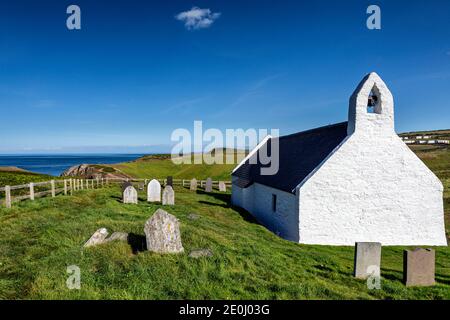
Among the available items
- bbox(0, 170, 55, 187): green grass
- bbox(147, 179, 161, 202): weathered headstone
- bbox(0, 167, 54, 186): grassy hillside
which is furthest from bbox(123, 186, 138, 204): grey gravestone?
bbox(0, 167, 54, 186): grassy hillside

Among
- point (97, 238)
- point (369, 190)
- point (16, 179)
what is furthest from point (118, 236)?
point (16, 179)

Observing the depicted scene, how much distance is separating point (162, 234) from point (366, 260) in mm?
6656

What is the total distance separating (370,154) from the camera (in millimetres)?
16797

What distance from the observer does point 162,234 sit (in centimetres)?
927

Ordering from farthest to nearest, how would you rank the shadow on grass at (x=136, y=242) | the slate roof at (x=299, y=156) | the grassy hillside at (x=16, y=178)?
the grassy hillside at (x=16, y=178), the slate roof at (x=299, y=156), the shadow on grass at (x=136, y=242)

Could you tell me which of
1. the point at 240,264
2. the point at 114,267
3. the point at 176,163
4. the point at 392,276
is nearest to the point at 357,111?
the point at 392,276

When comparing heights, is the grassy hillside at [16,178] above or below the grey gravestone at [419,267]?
above

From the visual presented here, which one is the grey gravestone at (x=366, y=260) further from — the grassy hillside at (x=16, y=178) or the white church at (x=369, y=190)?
the grassy hillside at (x=16, y=178)

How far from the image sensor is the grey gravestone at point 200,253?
9.14 metres

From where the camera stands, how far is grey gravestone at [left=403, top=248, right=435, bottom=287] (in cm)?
921

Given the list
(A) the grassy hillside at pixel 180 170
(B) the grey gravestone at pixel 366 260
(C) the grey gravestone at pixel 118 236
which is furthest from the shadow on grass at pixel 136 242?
(A) the grassy hillside at pixel 180 170

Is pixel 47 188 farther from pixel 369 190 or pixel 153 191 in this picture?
pixel 369 190

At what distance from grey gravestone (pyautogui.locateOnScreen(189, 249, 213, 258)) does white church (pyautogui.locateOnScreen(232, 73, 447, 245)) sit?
834 cm

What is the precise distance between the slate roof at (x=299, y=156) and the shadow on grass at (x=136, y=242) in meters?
9.47
